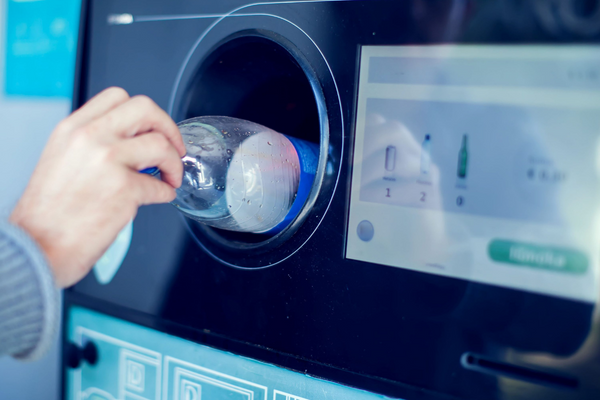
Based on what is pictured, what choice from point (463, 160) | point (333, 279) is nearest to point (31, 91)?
point (333, 279)

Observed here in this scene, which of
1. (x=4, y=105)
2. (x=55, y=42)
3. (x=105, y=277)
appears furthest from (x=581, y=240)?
(x=4, y=105)

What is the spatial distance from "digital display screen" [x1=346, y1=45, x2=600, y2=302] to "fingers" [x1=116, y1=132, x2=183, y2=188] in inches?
8.9

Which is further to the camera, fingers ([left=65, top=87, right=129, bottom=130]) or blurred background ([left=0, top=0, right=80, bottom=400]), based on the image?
blurred background ([left=0, top=0, right=80, bottom=400])

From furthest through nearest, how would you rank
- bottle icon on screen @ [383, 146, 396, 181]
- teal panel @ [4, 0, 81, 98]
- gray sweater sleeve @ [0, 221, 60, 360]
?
1. teal panel @ [4, 0, 81, 98]
2. bottle icon on screen @ [383, 146, 396, 181]
3. gray sweater sleeve @ [0, 221, 60, 360]

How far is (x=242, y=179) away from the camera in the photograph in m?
0.71

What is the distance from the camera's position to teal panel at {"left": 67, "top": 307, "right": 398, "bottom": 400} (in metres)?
0.64

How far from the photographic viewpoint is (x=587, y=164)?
467mm

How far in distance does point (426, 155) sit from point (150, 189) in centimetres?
32

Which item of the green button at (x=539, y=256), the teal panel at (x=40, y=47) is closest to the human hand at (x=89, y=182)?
the green button at (x=539, y=256)

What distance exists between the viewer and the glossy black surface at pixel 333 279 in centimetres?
49

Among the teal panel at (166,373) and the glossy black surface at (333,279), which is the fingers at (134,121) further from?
the teal panel at (166,373)

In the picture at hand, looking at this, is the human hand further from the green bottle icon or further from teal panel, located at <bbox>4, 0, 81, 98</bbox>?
teal panel, located at <bbox>4, 0, 81, 98</bbox>

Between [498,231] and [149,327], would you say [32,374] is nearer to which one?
[149,327]

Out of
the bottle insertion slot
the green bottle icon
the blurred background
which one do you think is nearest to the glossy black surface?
the bottle insertion slot
